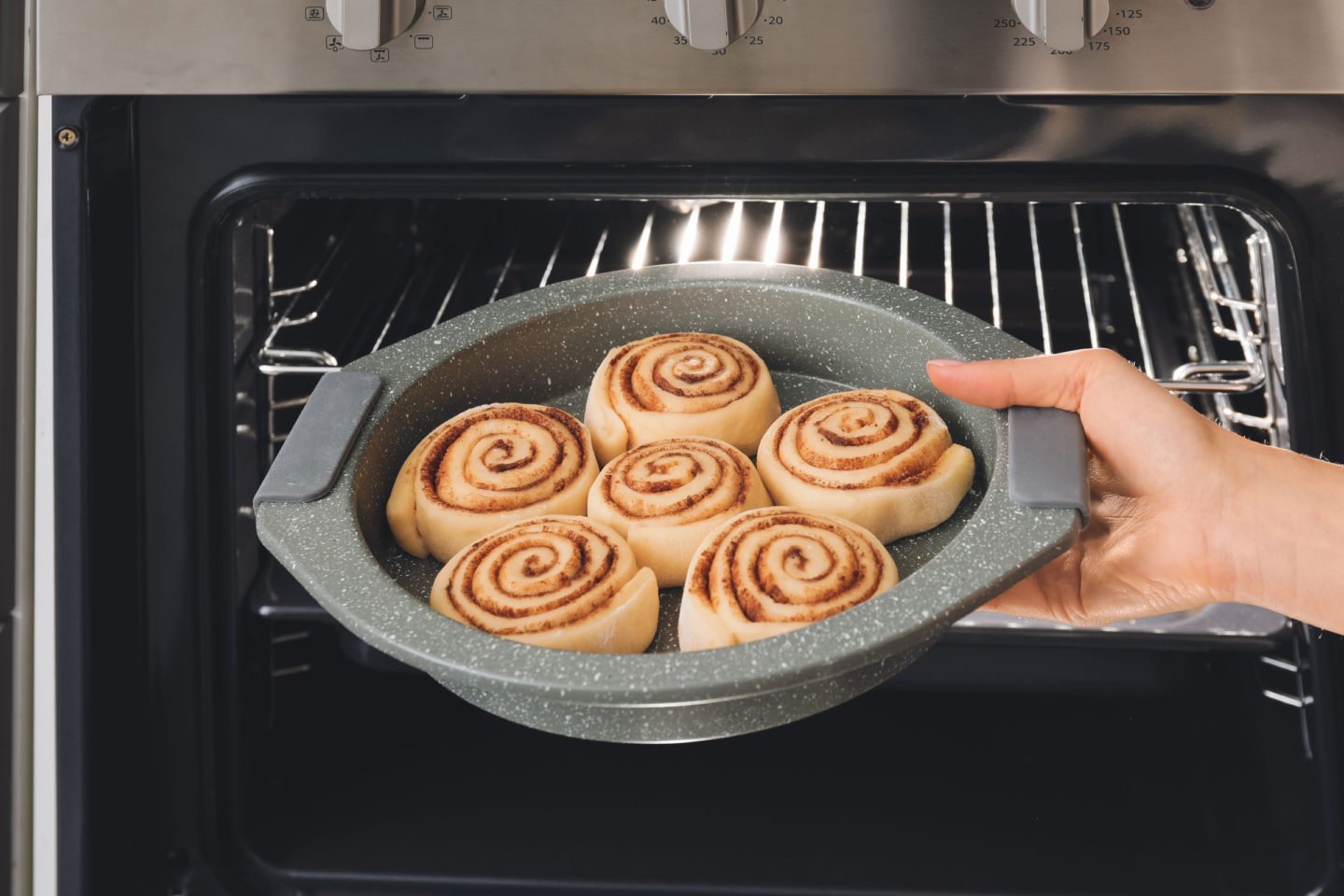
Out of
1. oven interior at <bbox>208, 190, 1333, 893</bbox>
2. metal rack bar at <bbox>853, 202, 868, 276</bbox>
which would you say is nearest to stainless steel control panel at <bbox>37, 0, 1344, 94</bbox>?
oven interior at <bbox>208, 190, 1333, 893</bbox>

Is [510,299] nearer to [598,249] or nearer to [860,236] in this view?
[598,249]

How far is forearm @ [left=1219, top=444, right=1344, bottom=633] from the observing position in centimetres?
91

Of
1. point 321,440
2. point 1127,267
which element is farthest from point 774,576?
point 1127,267

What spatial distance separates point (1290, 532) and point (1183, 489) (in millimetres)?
89

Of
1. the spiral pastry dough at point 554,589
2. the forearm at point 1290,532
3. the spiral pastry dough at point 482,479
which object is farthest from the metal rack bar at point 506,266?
the forearm at point 1290,532

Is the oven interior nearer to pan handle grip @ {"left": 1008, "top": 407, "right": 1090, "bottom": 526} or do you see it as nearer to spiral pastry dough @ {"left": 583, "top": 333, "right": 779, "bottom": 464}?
spiral pastry dough @ {"left": 583, "top": 333, "right": 779, "bottom": 464}

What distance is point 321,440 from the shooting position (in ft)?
2.78

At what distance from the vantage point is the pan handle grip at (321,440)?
0.80 m

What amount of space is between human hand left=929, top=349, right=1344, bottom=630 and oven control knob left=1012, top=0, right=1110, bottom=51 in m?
0.24

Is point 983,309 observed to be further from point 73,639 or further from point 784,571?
point 73,639

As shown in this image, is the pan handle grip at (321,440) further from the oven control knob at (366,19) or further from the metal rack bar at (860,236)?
the metal rack bar at (860,236)

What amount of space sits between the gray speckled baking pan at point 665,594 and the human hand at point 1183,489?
5 cm

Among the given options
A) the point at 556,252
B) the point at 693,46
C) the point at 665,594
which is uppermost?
the point at 693,46

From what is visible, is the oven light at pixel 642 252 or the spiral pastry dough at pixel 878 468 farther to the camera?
the oven light at pixel 642 252
